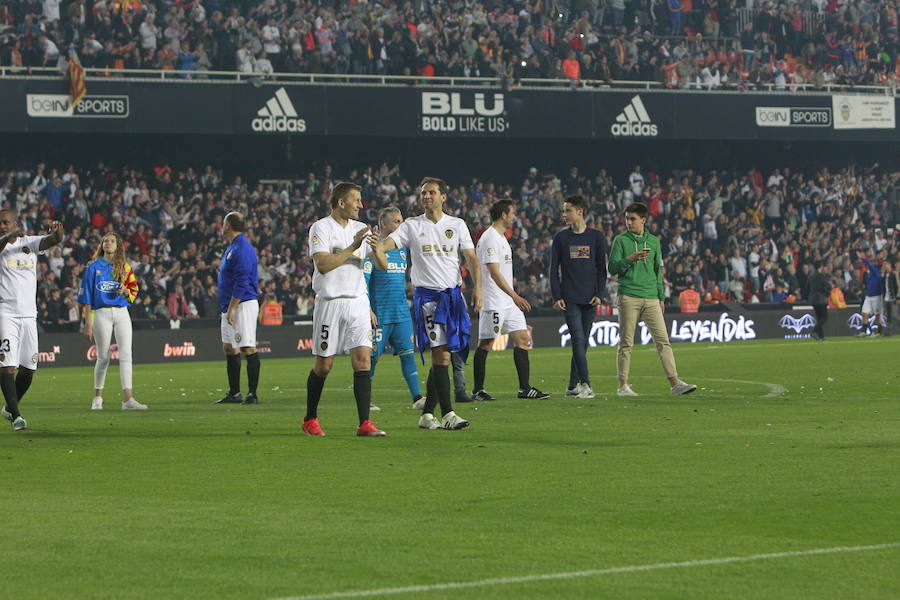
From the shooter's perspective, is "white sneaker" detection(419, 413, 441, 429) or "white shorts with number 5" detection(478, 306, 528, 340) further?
"white shorts with number 5" detection(478, 306, 528, 340)

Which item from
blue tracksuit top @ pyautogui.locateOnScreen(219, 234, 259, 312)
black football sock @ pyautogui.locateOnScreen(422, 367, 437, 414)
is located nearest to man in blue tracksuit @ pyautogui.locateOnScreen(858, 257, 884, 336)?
blue tracksuit top @ pyautogui.locateOnScreen(219, 234, 259, 312)

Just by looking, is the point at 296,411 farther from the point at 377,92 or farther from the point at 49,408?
the point at 377,92

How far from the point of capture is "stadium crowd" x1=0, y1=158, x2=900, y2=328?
36.2 meters

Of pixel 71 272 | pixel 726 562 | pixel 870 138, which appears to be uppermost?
pixel 870 138

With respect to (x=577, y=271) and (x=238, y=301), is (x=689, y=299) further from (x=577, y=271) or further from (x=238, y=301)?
(x=238, y=301)

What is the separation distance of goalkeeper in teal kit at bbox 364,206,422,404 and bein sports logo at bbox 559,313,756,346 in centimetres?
2010

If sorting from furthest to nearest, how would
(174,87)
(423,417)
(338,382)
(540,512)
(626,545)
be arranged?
(174,87), (338,382), (423,417), (540,512), (626,545)

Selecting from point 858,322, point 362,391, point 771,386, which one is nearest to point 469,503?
point 362,391

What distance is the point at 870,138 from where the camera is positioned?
156 feet

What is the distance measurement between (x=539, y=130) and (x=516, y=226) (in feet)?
10.9

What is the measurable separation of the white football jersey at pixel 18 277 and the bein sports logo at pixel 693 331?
22.8 m

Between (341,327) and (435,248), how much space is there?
143 cm

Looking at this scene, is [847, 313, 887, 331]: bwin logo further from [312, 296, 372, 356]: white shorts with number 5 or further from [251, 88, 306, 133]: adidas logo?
[312, 296, 372, 356]: white shorts with number 5

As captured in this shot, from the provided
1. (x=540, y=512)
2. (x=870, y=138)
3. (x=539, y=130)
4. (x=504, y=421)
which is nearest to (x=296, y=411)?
(x=504, y=421)
